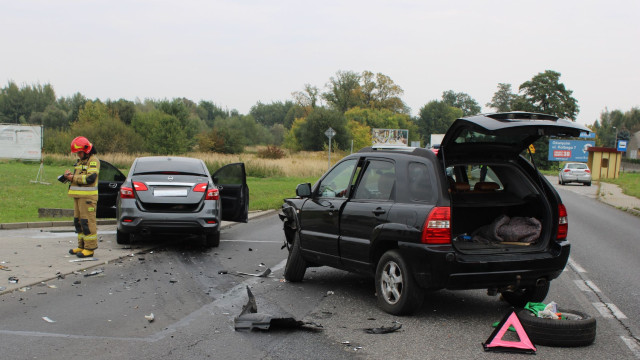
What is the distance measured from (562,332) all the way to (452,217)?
54.5 inches

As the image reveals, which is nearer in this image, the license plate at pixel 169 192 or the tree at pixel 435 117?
the license plate at pixel 169 192

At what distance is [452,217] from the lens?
236 inches

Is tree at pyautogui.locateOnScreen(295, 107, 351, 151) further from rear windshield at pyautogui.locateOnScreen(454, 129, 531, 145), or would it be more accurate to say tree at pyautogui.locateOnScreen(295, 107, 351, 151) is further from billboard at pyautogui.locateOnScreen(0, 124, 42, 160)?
rear windshield at pyautogui.locateOnScreen(454, 129, 531, 145)

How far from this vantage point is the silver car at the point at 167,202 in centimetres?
1022

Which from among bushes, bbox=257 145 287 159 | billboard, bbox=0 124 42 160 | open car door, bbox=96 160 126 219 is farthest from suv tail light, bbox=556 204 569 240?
bushes, bbox=257 145 287 159

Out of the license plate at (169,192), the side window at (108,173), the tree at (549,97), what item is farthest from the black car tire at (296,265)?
the tree at (549,97)

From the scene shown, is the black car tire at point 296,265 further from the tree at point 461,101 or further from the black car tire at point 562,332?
the tree at point 461,101

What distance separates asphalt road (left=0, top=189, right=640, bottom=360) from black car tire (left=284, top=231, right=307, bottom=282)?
128mm

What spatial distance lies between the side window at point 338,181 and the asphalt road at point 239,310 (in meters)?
1.17

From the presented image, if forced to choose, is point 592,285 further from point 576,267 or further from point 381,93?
point 381,93

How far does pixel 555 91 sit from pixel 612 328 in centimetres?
8902

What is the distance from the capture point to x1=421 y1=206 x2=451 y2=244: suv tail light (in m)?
5.87

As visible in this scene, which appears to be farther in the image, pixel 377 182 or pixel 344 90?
pixel 344 90

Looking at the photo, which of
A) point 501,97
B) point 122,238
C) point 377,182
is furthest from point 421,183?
point 501,97
